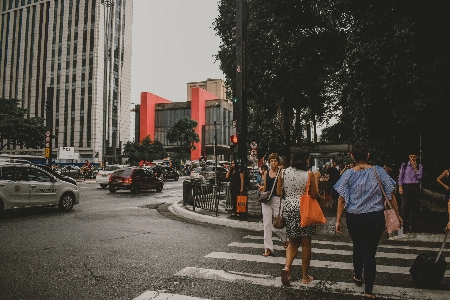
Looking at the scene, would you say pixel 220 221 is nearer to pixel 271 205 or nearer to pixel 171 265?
pixel 271 205

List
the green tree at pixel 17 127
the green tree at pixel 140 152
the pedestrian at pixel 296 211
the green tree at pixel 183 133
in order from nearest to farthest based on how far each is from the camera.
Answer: the pedestrian at pixel 296 211 → the green tree at pixel 17 127 → the green tree at pixel 140 152 → the green tree at pixel 183 133

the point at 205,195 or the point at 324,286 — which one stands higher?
the point at 205,195

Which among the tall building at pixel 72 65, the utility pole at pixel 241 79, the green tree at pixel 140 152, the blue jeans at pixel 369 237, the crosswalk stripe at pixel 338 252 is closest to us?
the blue jeans at pixel 369 237

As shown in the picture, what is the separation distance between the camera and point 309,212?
4426 millimetres

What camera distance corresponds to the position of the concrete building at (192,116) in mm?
76250

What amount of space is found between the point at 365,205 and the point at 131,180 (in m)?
18.1

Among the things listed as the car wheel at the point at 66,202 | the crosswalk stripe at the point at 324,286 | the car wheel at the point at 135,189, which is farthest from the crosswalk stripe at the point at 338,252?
the car wheel at the point at 135,189

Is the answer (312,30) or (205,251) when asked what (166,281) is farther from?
(312,30)

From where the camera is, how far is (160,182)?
23156mm

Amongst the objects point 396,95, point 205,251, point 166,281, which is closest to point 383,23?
point 396,95

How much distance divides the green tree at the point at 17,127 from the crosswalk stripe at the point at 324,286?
37654 mm

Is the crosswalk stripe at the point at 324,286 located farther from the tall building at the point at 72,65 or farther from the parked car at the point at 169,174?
the tall building at the point at 72,65

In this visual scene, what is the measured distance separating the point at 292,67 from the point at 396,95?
9476 millimetres

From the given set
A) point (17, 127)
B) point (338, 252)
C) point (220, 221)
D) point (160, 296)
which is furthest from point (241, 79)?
point (17, 127)
